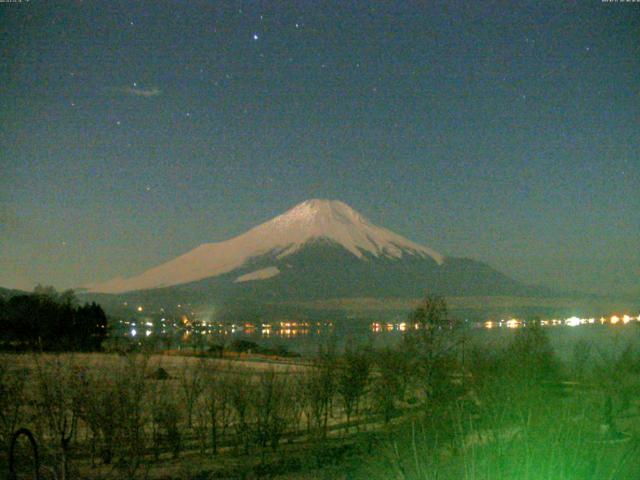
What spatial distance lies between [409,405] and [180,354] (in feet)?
98.8

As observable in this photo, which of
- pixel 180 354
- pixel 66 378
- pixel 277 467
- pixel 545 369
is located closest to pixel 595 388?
pixel 545 369

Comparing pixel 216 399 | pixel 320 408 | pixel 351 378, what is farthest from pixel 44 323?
pixel 216 399

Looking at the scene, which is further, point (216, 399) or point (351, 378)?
point (351, 378)

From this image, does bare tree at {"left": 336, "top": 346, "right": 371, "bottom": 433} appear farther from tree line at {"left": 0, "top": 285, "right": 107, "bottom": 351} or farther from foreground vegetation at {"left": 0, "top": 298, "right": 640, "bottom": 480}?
tree line at {"left": 0, "top": 285, "right": 107, "bottom": 351}

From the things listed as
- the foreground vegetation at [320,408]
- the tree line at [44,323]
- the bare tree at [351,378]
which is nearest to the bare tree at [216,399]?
the foreground vegetation at [320,408]

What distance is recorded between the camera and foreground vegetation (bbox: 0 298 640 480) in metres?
10.6

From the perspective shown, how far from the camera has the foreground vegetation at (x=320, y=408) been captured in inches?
417

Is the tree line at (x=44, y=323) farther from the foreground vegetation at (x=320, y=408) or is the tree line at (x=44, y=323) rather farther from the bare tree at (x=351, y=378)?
the foreground vegetation at (x=320, y=408)

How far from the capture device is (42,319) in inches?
1866

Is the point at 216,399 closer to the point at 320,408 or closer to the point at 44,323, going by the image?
the point at 320,408

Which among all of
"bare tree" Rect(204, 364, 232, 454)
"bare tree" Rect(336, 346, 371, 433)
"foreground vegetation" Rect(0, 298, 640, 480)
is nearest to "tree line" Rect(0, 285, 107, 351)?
"bare tree" Rect(336, 346, 371, 433)

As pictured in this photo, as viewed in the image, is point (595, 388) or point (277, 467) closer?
point (277, 467)

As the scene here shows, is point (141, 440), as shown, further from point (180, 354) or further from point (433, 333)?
point (180, 354)

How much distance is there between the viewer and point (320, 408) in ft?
67.3
